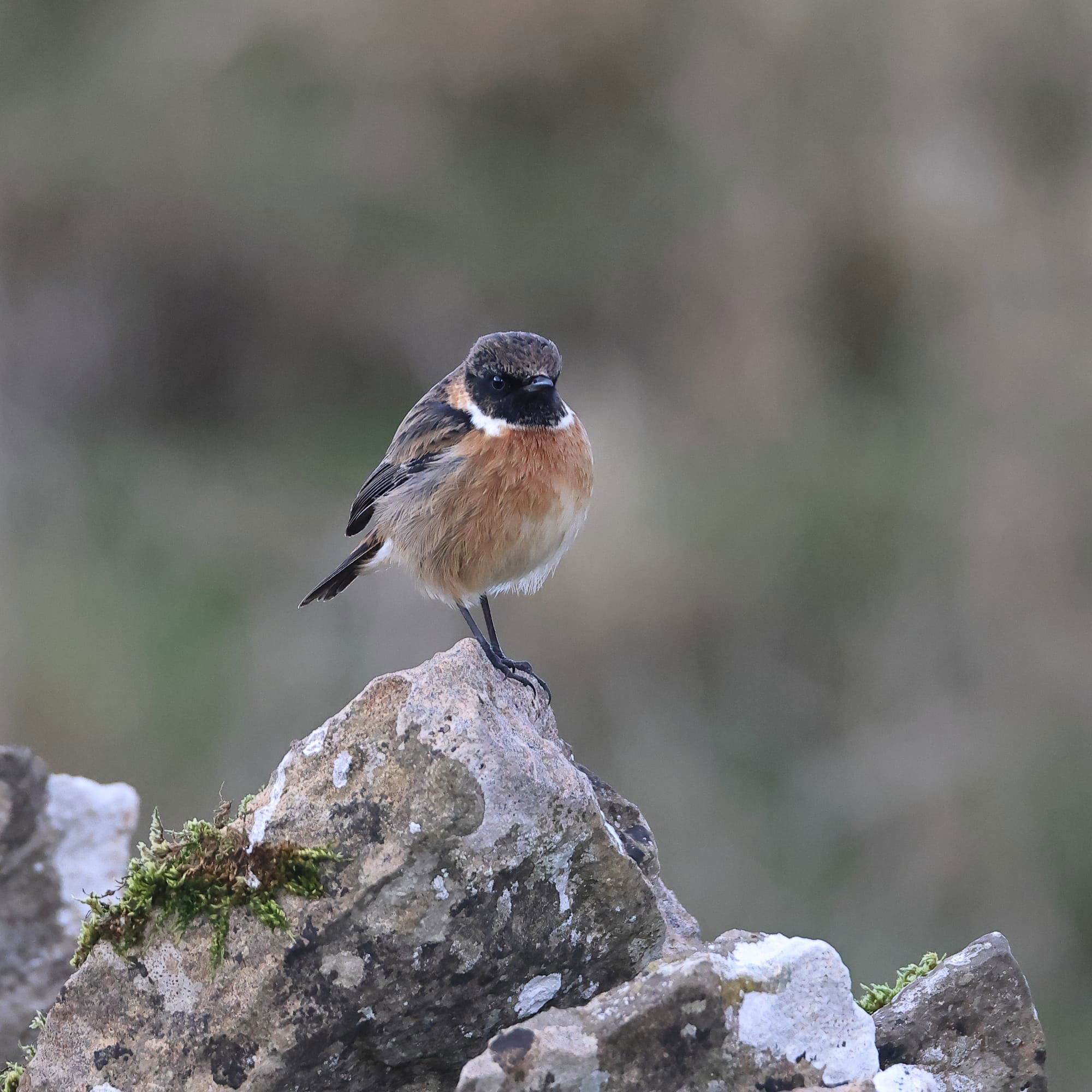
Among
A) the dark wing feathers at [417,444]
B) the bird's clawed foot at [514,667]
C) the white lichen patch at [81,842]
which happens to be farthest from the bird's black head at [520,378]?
the white lichen patch at [81,842]

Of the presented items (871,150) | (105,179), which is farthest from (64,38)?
(871,150)

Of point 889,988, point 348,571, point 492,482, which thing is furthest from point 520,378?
point 889,988

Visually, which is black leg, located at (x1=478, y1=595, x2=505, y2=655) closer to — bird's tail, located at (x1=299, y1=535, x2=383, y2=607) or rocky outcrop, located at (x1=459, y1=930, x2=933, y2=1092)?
bird's tail, located at (x1=299, y1=535, x2=383, y2=607)

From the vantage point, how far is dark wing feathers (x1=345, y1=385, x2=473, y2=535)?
16.8 feet

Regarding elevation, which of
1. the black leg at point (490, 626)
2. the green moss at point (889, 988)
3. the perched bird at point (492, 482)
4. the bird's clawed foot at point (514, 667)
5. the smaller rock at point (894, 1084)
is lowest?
the smaller rock at point (894, 1084)

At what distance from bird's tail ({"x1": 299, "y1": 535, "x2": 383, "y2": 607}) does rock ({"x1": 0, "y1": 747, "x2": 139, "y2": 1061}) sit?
137 cm

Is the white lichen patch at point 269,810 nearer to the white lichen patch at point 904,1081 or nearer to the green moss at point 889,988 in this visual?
the white lichen patch at point 904,1081

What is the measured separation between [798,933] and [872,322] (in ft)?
14.8

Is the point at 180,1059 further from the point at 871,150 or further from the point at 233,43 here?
the point at 233,43

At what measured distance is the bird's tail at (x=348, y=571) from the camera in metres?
5.56

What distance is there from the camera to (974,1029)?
2.96 meters

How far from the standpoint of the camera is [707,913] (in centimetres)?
883

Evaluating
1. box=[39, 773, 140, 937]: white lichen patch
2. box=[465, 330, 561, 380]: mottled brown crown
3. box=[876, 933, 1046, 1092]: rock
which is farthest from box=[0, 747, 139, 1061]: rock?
box=[876, 933, 1046, 1092]: rock

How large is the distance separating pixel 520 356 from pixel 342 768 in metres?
2.44
